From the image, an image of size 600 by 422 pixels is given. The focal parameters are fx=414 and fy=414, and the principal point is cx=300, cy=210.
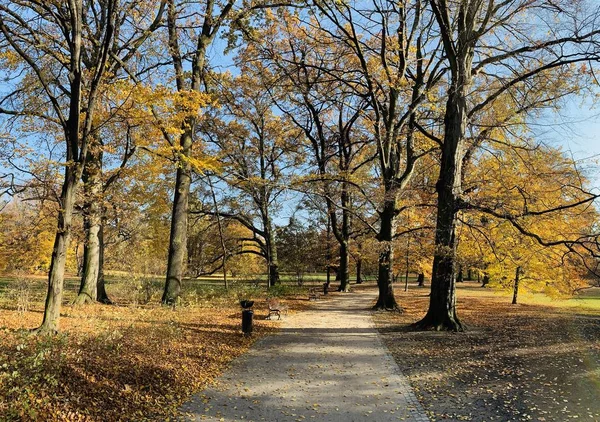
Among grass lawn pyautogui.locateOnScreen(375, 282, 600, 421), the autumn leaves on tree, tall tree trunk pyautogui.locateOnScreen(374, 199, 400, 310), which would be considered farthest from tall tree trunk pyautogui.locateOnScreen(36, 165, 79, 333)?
tall tree trunk pyautogui.locateOnScreen(374, 199, 400, 310)

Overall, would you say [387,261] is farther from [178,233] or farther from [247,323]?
[178,233]

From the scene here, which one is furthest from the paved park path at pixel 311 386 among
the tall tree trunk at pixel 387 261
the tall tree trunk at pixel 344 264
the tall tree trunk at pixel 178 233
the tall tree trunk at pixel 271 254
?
the tall tree trunk at pixel 344 264

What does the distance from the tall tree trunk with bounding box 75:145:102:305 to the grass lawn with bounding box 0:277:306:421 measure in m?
3.02

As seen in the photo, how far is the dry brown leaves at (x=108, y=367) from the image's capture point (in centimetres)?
480

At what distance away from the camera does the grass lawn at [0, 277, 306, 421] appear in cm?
482

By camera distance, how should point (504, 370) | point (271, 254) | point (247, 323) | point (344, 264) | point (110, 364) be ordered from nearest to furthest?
point (110, 364) < point (504, 370) < point (247, 323) < point (271, 254) < point (344, 264)

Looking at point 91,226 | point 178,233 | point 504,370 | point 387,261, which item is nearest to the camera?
point 504,370

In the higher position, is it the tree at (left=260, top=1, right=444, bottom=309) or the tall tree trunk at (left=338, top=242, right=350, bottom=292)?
the tree at (left=260, top=1, right=444, bottom=309)

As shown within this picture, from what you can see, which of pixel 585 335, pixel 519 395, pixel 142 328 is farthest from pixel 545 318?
pixel 142 328

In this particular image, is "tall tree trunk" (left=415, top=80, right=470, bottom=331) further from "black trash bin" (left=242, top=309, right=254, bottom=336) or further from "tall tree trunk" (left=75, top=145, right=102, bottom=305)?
"tall tree trunk" (left=75, top=145, right=102, bottom=305)

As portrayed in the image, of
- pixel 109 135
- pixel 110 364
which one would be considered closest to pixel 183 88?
pixel 109 135

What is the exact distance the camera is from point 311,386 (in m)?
6.69

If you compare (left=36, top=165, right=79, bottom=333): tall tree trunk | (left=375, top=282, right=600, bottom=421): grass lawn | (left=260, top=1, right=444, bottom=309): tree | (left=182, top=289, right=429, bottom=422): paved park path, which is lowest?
(left=182, top=289, right=429, bottom=422): paved park path

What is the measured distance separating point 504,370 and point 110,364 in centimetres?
688
